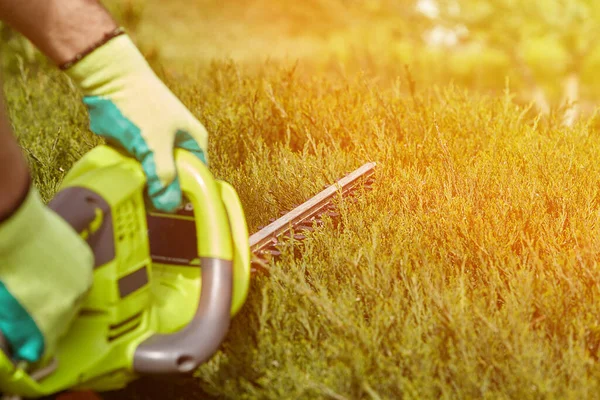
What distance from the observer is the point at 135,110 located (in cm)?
191

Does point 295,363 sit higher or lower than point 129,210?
lower

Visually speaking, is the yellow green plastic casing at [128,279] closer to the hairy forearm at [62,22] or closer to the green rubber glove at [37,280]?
the green rubber glove at [37,280]

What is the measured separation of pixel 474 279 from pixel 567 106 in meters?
1.71

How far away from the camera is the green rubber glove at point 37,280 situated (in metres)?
1.48

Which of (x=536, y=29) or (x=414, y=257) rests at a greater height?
(x=414, y=257)

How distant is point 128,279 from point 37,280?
0.26m

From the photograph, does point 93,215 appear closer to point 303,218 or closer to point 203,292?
point 203,292

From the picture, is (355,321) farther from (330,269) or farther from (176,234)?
(176,234)

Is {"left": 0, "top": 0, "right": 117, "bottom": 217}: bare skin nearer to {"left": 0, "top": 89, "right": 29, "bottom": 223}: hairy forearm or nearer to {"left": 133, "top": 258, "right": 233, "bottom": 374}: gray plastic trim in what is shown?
{"left": 0, "top": 89, "right": 29, "bottom": 223}: hairy forearm

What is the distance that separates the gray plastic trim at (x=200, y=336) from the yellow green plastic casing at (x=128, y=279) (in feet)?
0.09

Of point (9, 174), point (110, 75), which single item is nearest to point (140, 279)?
point (9, 174)

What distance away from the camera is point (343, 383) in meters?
1.81

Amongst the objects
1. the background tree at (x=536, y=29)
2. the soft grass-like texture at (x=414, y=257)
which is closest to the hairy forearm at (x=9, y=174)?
the soft grass-like texture at (x=414, y=257)

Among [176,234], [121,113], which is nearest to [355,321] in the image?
[176,234]
